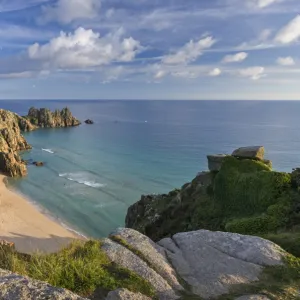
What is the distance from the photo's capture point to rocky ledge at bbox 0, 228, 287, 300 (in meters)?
9.25

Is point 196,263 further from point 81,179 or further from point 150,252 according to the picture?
point 81,179

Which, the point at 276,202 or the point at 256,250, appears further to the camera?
the point at 276,202

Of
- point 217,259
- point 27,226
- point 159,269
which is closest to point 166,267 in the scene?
point 159,269

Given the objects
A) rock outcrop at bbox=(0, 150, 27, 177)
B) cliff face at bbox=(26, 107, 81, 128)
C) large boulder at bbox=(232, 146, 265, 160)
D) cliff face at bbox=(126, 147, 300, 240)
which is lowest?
rock outcrop at bbox=(0, 150, 27, 177)

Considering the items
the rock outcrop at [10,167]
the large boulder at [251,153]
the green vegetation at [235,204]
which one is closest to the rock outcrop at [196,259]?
the green vegetation at [235,204]

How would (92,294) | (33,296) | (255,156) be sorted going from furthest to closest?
(255,156) → (92,294) → (33,296)

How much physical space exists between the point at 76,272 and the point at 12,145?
10592cm

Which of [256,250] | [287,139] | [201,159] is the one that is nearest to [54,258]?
[256,250]

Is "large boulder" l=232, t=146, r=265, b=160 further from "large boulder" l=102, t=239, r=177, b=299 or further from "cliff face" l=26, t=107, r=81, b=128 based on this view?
"cliff face" l=26, t=107, r=81, b=128

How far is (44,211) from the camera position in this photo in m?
54.2

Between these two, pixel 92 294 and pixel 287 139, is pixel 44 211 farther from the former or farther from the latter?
pixel 287 139

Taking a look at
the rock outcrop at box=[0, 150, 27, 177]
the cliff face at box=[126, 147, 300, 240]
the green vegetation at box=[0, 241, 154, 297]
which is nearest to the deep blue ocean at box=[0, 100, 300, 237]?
the rock outcrop at box=[0, 150, 27, 177]

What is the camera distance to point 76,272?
8867mm

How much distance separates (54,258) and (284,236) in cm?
1062
